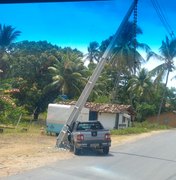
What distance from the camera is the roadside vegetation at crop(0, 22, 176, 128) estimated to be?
5322cm

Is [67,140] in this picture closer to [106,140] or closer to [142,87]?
[106,140]

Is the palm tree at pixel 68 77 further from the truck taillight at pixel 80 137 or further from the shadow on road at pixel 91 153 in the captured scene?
the truck taillight at pixel 80 137

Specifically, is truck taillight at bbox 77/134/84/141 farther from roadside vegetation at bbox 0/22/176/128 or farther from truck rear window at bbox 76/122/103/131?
roadside vegetation at bbox 0/22/176/128

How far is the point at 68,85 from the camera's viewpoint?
175ft

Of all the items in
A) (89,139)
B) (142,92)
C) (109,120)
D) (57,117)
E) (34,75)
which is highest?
(34,75)

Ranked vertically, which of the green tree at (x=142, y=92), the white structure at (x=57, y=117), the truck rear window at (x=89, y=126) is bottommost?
the truck rear window at (x=89, y=126)

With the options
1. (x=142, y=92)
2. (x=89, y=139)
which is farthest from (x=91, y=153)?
(x=142, y=92)

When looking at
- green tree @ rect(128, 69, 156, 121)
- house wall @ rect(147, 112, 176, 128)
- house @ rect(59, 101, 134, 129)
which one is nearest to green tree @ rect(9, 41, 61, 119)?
house @ rect(59, 101, 134, 129)

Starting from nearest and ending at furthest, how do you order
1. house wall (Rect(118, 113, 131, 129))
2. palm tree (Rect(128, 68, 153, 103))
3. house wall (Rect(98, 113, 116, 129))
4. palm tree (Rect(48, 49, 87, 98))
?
house wall (Rect(98, 113, 116, 129)), house wall (Rect(118, 113, 131, 129)), palm tree (Rect(48, 49, 87, 98)), palm tree (Rect(128, 68, 153, 103))

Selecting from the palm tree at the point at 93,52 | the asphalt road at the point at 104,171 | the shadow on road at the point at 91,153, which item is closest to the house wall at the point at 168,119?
the palm tree at the point at 93,52

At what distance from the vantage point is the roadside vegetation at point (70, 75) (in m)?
53.2

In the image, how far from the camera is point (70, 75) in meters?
52.9

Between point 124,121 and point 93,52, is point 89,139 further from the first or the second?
point 93,52

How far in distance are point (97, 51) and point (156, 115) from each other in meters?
17.6
